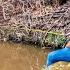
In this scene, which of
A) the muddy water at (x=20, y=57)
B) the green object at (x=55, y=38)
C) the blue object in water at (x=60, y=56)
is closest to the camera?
the blue object in water at (x=60, y=56)

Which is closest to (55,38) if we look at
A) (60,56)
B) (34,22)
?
(34,22)

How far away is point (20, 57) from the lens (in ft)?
27.2

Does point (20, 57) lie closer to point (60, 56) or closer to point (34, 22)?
point (34, 22)

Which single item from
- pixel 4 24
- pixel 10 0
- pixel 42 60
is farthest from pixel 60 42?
pixel 10 0

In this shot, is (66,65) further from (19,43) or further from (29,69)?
(19,43)

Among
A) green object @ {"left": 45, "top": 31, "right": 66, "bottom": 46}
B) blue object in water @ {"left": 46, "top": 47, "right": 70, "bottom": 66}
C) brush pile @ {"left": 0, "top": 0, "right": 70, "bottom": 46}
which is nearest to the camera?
blue object in water @ {"left": 46, "top": 47, "right": 70, "bottom": 66}

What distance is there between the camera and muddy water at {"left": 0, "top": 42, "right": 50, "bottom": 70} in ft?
25.0

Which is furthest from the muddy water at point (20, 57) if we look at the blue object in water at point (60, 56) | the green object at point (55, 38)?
the blue object in water at point (60, 56)

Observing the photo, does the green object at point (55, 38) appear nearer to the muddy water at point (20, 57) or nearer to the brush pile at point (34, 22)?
the brush pile at point (34, 22)

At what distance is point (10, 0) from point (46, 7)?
4.63ft

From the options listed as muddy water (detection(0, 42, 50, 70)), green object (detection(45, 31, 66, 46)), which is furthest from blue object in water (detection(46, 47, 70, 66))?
green object (detection(45, 31, 66, 46))

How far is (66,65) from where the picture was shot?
234 inches

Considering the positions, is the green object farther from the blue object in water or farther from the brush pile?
the blue object in water

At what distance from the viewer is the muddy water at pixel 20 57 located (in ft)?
25.0
